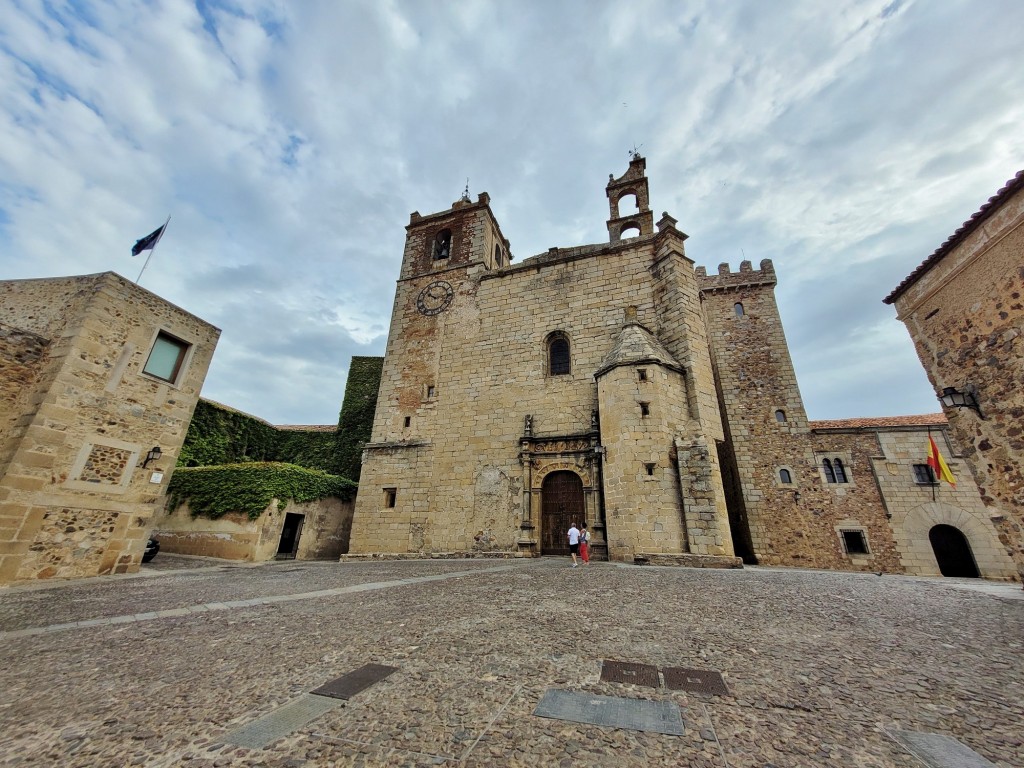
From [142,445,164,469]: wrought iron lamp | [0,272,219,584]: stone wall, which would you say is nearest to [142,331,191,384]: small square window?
[0,272,219,584]: stone wall

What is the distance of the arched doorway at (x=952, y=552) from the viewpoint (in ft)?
41.8

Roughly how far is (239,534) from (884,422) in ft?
71.6

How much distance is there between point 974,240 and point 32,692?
10918 mm

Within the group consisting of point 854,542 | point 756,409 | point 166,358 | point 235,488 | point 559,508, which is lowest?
point 854,542

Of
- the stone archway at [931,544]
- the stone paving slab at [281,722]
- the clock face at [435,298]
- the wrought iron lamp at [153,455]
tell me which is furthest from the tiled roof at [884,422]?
the wrought iron lamp at [153,455]

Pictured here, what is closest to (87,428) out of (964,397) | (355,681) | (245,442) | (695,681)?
(355,681)

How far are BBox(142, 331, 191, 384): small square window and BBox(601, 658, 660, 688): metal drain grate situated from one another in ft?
34.7

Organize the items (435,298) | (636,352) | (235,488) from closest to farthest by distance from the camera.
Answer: (636,352), (235,488), (435,298)

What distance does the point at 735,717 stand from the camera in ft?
6.59

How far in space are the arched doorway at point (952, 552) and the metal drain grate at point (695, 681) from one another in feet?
53.3

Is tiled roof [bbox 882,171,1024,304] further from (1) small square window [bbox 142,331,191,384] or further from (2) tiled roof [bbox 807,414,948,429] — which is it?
(1) small square window [bbox 142,331,191,384]

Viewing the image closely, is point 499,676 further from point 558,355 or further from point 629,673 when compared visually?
point 558,355

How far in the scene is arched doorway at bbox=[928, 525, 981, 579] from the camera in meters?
12.7

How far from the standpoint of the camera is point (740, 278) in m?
18.1
